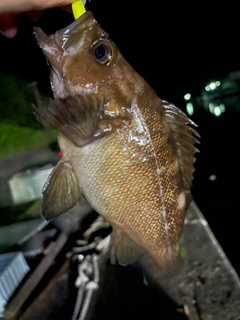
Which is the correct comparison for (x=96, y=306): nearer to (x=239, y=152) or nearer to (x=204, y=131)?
(x=239, y=152)

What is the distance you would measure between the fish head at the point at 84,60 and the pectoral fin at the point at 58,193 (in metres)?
0.26

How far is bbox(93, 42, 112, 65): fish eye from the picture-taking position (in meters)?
1.28

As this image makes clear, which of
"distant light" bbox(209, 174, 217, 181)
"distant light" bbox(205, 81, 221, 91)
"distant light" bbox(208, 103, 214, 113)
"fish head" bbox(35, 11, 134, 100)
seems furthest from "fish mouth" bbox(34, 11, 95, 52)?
"distant light" bbox(205, 81, 221, 91)

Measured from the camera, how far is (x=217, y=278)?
2793mm

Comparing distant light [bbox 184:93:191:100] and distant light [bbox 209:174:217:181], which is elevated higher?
distant light [bbox 184:93:191:100]

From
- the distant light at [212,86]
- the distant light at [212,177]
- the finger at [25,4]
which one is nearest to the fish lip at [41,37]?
the finger at [25,4]

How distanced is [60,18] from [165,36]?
1142 centimetres

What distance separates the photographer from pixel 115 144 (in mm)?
1310

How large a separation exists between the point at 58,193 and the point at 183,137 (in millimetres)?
486

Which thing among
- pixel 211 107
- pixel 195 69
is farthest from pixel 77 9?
pixel 195 69

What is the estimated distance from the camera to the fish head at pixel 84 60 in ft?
3.98

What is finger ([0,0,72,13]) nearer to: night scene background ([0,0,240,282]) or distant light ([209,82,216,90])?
night scene background ([0,0,240,282])

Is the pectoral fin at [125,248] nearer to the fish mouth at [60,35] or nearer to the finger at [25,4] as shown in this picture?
the fish mouth at [60,35]

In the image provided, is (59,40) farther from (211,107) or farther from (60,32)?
(211,107)
